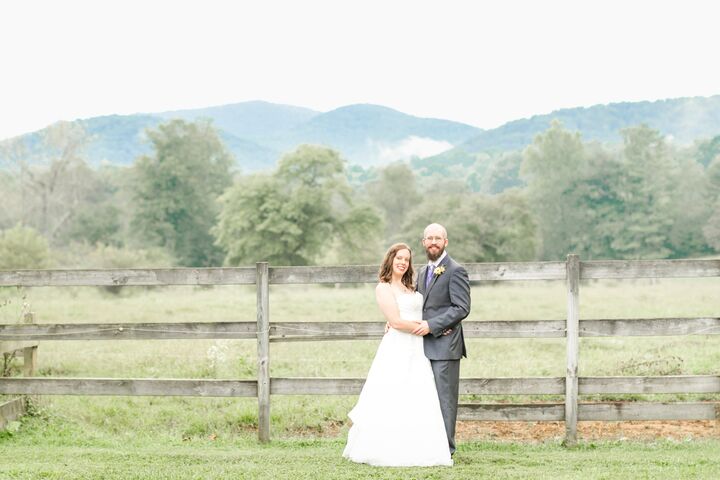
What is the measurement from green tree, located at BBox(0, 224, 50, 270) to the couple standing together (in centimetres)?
3755

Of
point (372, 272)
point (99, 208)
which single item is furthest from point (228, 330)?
point (99, 208)

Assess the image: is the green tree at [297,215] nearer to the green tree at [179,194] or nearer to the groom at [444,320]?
the green tree at [179,194]

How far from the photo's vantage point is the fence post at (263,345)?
336 inches

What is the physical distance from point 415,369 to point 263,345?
6.26ft

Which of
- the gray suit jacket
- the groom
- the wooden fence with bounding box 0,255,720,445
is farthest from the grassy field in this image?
the gray suit jacket

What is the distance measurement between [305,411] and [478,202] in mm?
49099

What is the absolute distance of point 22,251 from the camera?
4181 centimetres

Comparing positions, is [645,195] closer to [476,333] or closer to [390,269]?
[476,333]

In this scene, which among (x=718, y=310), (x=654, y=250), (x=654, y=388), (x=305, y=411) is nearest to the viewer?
(x=654, y=388)

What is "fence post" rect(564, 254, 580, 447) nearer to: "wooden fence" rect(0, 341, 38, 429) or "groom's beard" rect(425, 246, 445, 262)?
"groom's beard" rect(425, 246, 445, 262)

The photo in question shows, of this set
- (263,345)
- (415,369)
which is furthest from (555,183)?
(415,369)

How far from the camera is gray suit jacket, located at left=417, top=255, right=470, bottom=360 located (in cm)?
738

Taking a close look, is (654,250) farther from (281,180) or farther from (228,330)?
(228,330)

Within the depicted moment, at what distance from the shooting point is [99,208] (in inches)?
2817
